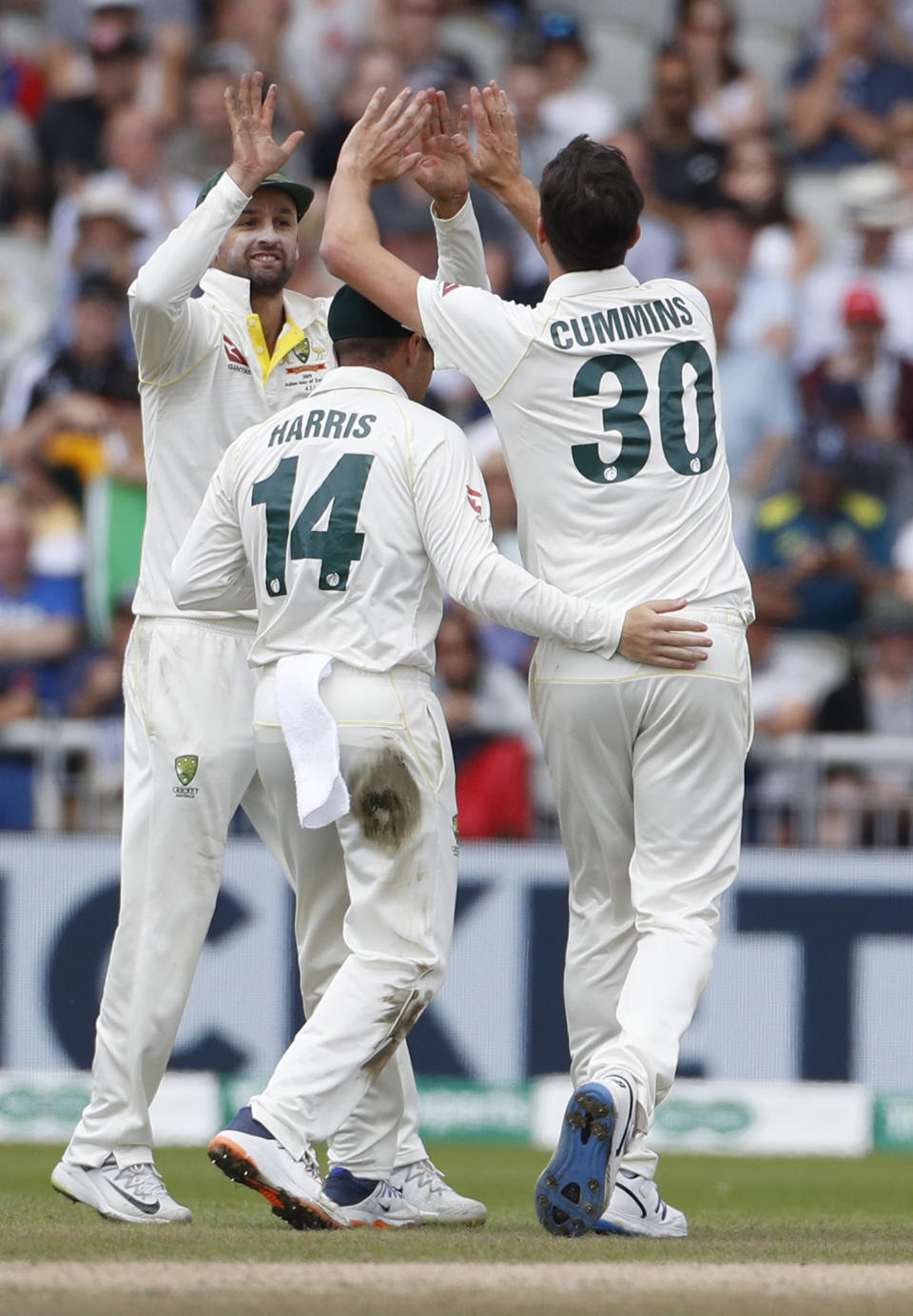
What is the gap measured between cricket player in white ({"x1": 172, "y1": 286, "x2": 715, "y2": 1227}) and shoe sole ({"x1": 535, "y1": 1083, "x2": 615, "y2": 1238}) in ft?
1.80

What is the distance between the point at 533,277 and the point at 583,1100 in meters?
8.73

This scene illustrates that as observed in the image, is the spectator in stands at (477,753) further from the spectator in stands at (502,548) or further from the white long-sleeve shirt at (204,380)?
the white long-sleeve shirt at (204,380)

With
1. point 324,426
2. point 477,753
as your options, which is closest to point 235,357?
point 324,426

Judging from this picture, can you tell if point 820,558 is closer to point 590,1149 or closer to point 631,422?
point 631,422

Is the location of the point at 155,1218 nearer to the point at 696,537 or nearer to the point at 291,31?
the point at 696,537

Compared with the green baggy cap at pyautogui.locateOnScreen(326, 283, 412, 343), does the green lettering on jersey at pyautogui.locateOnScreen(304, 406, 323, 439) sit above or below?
below

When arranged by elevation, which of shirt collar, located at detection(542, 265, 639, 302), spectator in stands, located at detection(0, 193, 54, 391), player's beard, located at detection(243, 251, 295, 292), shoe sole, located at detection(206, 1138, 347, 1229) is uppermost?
spectator in stands, located at detection(0, 193, 54, 391)

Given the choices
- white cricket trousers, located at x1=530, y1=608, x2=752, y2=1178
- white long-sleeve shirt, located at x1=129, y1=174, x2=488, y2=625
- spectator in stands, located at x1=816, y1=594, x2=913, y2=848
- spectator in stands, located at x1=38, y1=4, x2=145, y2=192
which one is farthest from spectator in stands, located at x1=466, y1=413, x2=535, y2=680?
white cricket trousers, located at x1=530, y1=608, x2=752, y2=1178

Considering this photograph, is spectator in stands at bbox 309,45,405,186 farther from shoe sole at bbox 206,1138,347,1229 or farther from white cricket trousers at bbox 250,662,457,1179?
shoe sole at bbox 206,1138,347,1229

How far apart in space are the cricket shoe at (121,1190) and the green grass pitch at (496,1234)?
70mm

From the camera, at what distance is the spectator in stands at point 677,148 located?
12891mm

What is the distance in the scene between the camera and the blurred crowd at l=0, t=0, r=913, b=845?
10.0 meters

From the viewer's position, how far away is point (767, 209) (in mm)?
12922

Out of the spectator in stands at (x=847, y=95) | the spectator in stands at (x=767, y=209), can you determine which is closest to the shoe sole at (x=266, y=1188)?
the spectator in stands at (x=767, y=209)
